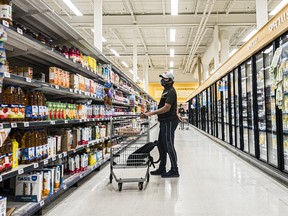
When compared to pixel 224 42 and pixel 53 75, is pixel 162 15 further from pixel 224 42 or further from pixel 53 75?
pixel 53 75

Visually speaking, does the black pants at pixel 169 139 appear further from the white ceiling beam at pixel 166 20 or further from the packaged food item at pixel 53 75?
the white ceiling beam at pixel 166 20

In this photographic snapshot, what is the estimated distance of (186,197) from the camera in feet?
10.2

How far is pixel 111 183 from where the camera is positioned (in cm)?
383

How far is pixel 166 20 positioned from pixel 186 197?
31.4 feet

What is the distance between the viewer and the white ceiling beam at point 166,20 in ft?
36.5

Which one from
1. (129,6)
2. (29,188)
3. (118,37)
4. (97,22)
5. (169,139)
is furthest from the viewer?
(118,37)

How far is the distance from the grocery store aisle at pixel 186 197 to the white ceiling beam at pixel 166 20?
851 cm

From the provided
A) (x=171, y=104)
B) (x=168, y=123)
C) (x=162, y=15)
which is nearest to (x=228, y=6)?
(x=162, y=15)

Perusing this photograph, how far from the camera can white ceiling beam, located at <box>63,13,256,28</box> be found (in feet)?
36.5

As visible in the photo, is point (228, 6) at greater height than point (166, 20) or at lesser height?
greater

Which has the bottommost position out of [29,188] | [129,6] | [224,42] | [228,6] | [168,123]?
[29,188]

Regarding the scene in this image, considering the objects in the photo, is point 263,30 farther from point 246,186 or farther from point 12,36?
point 12,36

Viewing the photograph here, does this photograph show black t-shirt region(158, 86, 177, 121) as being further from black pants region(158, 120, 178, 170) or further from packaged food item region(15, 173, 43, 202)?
packaged food item region(15, 173, 43, 202)

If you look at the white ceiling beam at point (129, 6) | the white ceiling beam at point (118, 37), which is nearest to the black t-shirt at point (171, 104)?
the white ceiling beam at point (129, 6)
